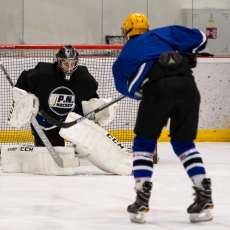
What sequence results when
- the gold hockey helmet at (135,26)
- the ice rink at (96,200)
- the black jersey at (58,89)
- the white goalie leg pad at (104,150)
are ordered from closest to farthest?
1. the ice rink at (96,200)
2. the gold hockey helmet at (135,26)
3. the white goalie leg pad at (104,150)
4. the black jersey at (58,89)

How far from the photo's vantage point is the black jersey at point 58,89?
19.9 feet

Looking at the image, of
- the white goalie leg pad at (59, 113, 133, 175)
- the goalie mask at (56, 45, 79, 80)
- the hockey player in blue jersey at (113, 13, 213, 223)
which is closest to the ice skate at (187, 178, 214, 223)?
the hockey player in blue jersey at (113, 13, 213, 223)

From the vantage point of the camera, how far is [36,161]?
5.55 m

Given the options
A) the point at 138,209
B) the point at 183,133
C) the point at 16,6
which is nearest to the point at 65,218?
the point at 138,209

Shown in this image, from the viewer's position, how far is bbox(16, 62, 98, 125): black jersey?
19.9 feet

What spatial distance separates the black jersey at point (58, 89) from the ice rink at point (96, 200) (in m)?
0.42

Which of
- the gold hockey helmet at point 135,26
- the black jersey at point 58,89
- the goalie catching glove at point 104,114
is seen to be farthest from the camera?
the black jersey at point 58,89

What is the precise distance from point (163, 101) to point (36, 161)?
7.21ft

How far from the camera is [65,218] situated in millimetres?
3656

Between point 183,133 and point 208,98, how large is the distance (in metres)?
4.72

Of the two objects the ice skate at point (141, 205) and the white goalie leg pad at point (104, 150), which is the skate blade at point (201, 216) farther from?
the white goalie leg pad at point (104, 150)

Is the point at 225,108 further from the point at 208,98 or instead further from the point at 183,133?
the point at 183,133

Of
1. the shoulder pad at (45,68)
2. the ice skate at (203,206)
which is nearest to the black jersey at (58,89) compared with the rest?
the shoulder pad at (45,68)

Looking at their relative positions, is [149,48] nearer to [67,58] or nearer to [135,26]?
[135,26]
